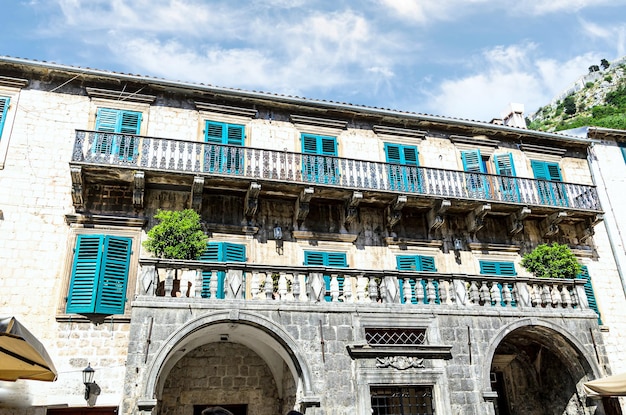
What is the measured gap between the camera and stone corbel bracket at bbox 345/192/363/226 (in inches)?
559

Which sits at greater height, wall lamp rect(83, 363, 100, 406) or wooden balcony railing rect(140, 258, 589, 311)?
wooden balcony railing rect(140, 258, 589, 311)

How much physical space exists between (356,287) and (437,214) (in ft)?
16.9

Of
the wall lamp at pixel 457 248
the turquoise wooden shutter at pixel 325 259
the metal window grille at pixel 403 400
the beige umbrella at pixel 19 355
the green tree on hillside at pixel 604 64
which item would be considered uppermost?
the green tree on hillside at pixel 604 64

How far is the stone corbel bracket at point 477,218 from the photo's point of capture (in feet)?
49.6

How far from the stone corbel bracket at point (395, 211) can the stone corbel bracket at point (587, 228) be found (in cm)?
662

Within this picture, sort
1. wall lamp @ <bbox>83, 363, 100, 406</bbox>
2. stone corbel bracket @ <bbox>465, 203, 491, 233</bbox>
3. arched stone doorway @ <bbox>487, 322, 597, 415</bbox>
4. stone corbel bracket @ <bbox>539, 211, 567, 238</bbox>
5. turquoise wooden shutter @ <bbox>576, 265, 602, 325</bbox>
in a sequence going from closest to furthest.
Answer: wall lamp @ <bbox>83, 363, 100, 406</bbox>, arched stone doorway @ <bbox>487, 322, 597, 415</bbox>, stone corbel bracket @ <bbox>465, 203, 491, 233</bbox>, turquoise wooden shutter @ <bbox>576, 265, 602, 325</bbox>, stone corbel bracket @ <bbox>539, 211, 567, 238</bbox>

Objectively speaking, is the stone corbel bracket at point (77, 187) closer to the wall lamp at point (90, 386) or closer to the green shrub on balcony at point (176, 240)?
the green shrub on balcony at point (176, 240)

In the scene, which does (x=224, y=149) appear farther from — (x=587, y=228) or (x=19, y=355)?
(x=587, y=228)

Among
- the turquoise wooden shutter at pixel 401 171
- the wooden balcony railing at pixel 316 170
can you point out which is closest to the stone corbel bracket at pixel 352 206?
the wooden balcony railing at pixel 316 170

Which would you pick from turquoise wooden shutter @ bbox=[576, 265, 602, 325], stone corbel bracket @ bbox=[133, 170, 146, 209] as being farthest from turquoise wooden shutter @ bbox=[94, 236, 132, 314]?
turquoise wooden shutter @ bbox=[576, 265, 602, 325]

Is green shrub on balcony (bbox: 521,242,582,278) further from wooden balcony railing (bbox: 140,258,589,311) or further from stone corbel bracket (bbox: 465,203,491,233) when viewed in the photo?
stone corbel bracket (bbox: 465,203,491,233)

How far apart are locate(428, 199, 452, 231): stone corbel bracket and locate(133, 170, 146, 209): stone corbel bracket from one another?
823 centimetres

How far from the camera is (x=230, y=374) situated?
12180mm

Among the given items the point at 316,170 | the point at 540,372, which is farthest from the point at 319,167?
the point at 540,372
